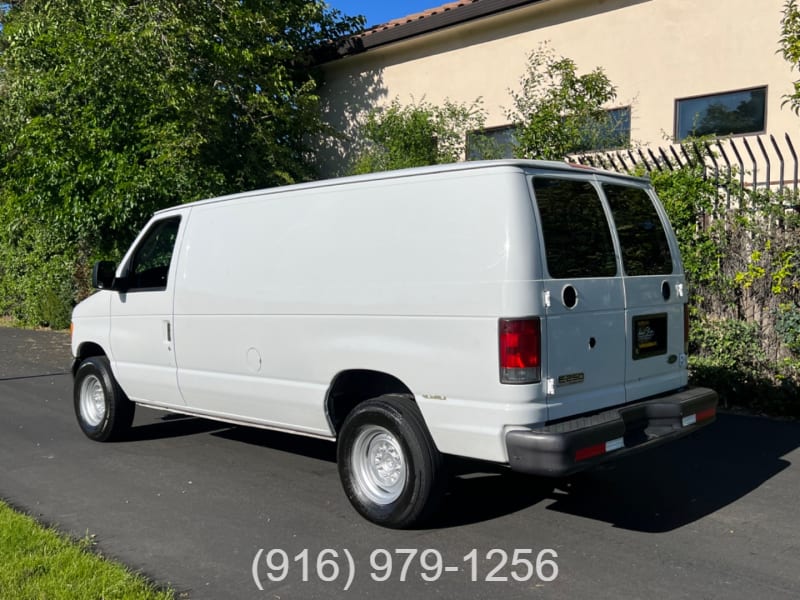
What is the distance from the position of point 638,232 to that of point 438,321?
1723 millimetres

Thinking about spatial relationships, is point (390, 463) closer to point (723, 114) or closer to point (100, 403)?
point (100, 403)

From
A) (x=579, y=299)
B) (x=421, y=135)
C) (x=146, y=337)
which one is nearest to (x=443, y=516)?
(x=579, y=299)

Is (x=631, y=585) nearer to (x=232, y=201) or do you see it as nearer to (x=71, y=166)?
(x=232, y=201)

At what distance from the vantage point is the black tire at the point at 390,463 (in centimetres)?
470

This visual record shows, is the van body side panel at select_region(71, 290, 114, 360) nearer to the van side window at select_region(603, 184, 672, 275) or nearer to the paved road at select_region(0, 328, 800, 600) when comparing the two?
the paved road at select_region(0, 328, 800, 600)

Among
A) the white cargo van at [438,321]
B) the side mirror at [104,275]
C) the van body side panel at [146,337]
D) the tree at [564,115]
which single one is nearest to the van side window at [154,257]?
the van body side panel at [146,337]

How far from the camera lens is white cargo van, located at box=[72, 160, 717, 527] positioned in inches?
174

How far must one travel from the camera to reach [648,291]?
525 centimetres

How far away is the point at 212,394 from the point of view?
6184 millimetres

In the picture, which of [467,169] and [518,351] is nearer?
[518,351]

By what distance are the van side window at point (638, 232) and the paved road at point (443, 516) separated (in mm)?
1661

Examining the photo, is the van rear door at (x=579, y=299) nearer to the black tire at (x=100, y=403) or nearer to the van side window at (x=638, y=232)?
the van side window at (x=638, y=232)

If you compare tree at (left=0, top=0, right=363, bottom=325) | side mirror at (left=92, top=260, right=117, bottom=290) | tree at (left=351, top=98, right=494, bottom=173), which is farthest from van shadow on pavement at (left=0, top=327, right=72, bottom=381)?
tree at (left=351, top=98, right=494, bottom=173)

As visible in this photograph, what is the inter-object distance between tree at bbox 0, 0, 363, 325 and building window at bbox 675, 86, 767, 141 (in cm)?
629
